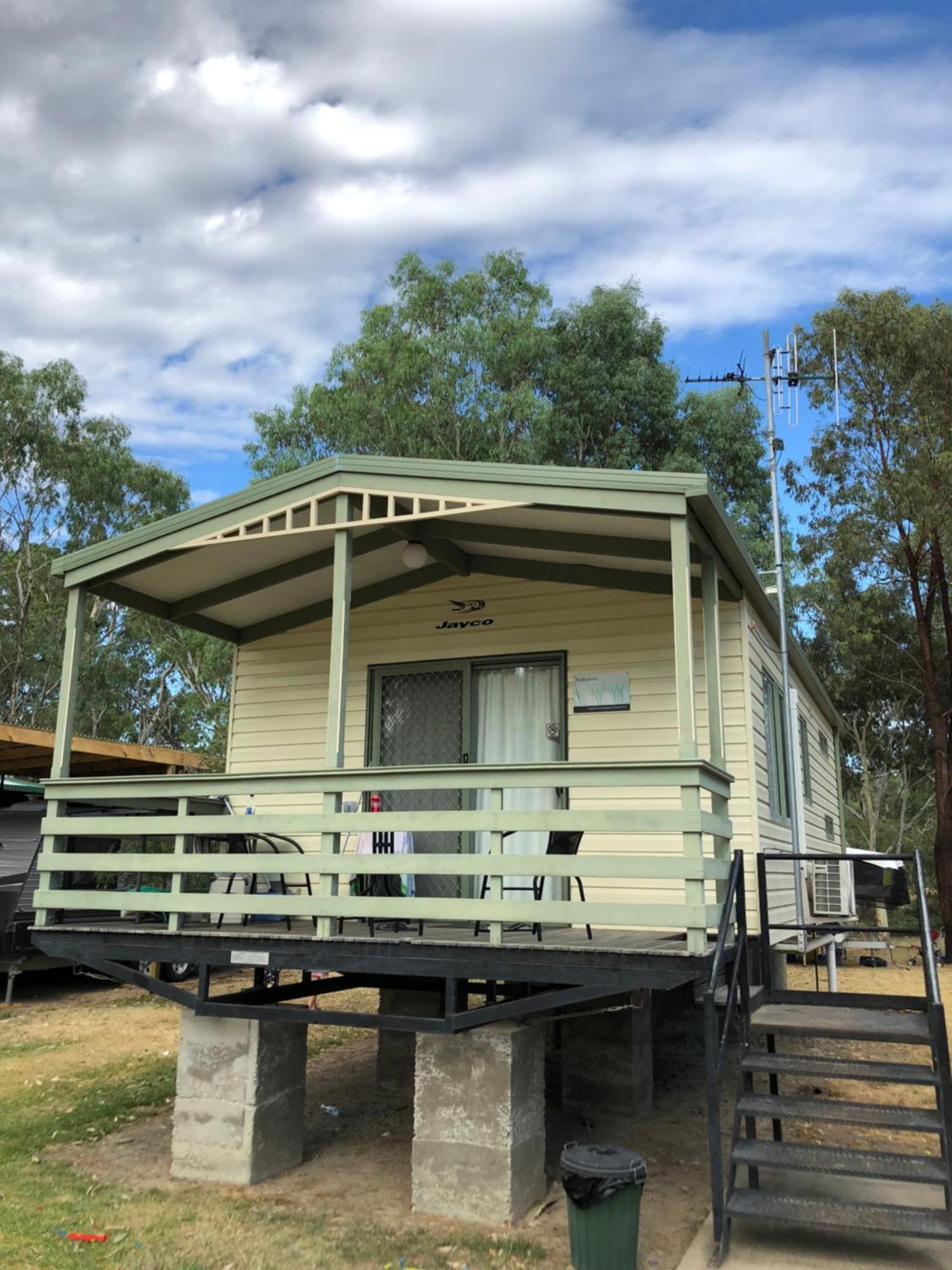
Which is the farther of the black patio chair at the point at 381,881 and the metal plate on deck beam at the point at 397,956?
the black patio chair at the point at 381,881

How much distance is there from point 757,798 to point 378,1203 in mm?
3588

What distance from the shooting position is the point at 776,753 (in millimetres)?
8586

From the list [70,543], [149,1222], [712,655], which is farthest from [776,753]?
[70,543]

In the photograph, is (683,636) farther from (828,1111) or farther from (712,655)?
(828,1111)

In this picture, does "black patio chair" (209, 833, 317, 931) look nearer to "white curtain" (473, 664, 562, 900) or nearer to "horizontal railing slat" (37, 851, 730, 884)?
"horizontal railing slat" (37, 851, 730, 884)

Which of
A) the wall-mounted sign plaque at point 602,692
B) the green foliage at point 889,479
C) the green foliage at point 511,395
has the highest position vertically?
the green foliage at point 511,395

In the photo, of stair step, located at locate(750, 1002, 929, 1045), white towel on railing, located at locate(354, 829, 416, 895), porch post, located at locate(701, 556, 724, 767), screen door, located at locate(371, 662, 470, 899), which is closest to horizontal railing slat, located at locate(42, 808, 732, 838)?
porch post, located at locate(701, 556, 724, 767)

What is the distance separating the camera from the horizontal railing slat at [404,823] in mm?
4812

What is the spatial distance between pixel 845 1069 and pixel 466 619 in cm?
442

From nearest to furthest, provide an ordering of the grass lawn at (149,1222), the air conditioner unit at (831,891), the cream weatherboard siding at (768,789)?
the grass lawn at (149,1222)
the cream weatherboard siding at (768,789)
the air conditioner unit at (831,891)

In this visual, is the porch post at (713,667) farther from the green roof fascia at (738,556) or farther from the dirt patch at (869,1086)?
the dirt patch at (869,1086)

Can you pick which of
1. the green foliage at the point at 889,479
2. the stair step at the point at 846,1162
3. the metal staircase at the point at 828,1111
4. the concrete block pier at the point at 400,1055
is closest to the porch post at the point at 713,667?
the metal staircase at the point at 828,1111

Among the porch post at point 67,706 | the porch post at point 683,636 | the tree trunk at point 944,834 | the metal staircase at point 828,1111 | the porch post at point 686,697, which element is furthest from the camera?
the tree trunk at point 944,834

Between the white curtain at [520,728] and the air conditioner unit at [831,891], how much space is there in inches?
150
